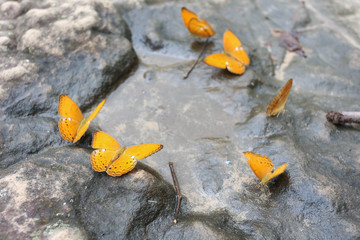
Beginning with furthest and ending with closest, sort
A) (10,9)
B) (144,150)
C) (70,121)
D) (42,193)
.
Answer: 1. (10,9)
2. (70,121)
3. (144,150)
4. (42,193)

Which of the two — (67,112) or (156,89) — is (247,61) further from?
(67,112)

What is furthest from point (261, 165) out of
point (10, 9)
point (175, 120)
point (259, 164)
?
point (10, 9)

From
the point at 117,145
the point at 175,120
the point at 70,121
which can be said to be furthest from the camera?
the point at 175,120

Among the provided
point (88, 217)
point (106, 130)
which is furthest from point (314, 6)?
point (88, 217)

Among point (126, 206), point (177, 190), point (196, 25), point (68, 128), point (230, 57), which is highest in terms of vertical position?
point (196, 25)

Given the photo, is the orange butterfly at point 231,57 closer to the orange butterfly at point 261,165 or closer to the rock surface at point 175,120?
the rock surface at point 175,120

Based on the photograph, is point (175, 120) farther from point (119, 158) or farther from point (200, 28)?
point (200, 28)
